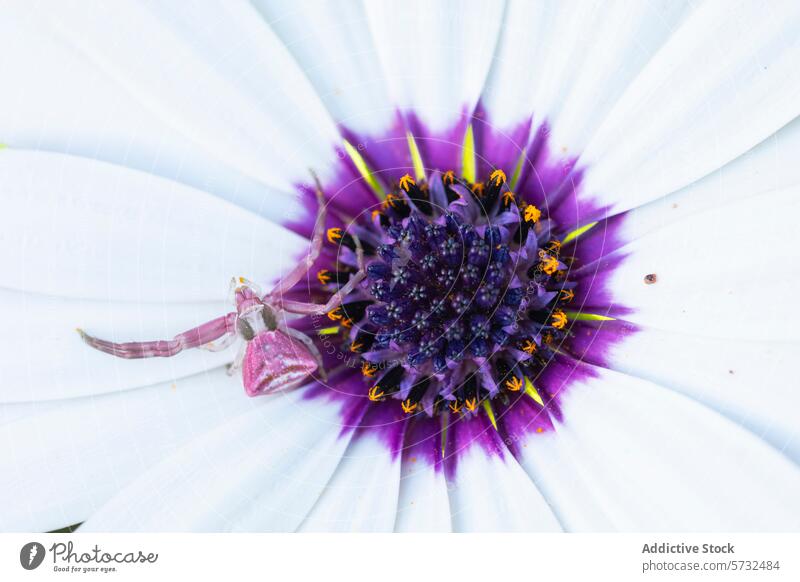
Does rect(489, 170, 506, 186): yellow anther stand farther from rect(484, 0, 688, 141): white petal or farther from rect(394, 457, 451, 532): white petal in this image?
rect(394, 457, 451, 532): white petal

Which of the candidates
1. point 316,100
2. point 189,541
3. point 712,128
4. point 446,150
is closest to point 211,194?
point 316,100

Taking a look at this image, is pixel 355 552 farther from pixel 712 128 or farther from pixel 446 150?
pixel 712 128

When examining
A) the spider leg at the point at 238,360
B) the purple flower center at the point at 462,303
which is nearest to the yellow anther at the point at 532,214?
the purple flower center at the point at 462,303

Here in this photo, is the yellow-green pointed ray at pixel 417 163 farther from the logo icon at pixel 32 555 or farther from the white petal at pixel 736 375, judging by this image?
the logo icon at pixel 32 555

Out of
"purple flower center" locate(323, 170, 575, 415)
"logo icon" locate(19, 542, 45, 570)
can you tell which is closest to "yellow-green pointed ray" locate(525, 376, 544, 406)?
"purple flower center" locate(323, 170, 575, 415)

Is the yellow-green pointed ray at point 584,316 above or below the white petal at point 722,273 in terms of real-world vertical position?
below

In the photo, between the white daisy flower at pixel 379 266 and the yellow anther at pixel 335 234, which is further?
the yellow anther at pixel 335 234
